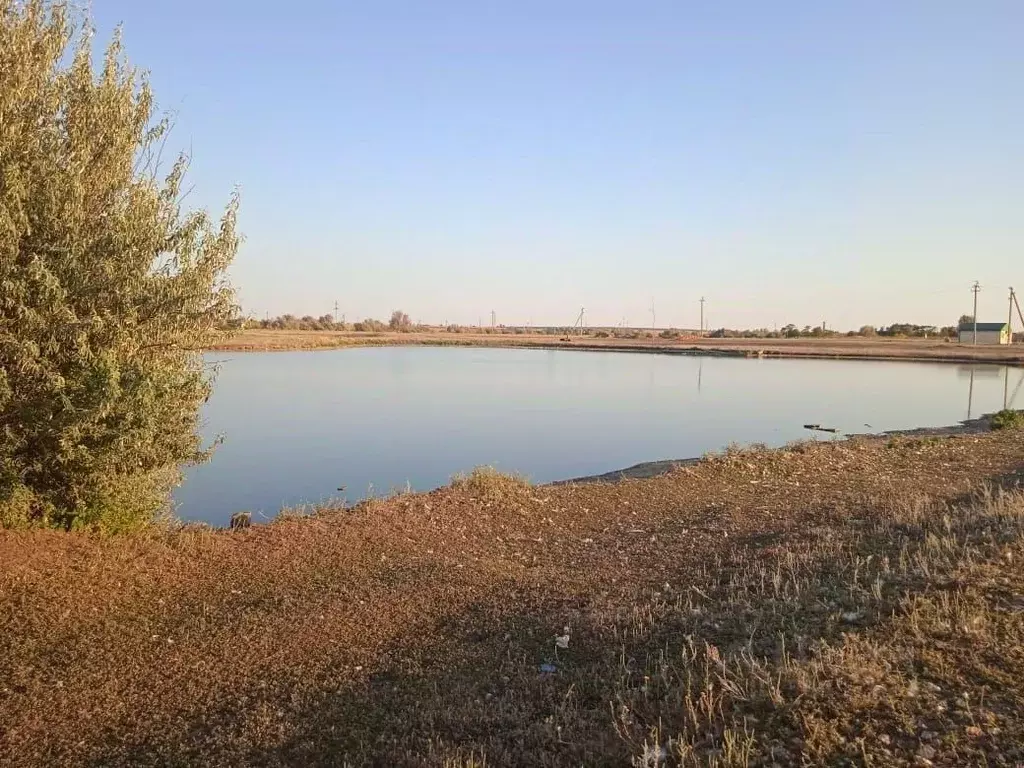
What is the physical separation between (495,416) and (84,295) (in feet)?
76.1

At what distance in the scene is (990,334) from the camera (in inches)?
3932

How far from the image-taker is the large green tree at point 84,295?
8195mm

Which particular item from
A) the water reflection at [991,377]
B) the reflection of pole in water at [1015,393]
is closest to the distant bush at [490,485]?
the water reflection at [991,377]

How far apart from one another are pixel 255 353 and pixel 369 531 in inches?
2509

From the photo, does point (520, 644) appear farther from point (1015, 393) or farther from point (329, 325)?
point (329, 325)

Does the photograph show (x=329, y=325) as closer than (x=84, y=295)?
No

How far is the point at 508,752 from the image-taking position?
184 inches

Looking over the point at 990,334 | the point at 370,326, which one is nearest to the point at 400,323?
the point at 370,326

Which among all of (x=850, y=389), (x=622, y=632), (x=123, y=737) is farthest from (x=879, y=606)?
(x=850, y=389)

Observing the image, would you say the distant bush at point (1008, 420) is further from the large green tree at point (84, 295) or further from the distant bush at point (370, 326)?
the distant bush at point (370, 326)

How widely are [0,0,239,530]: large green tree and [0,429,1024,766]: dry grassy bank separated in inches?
31.8

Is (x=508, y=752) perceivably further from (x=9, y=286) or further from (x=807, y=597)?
(x=9, y=286)

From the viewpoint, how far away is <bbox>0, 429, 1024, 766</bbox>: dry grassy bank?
4582 mm

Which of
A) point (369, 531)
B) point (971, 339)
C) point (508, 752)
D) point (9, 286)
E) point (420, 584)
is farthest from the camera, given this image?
point (971, 339)
